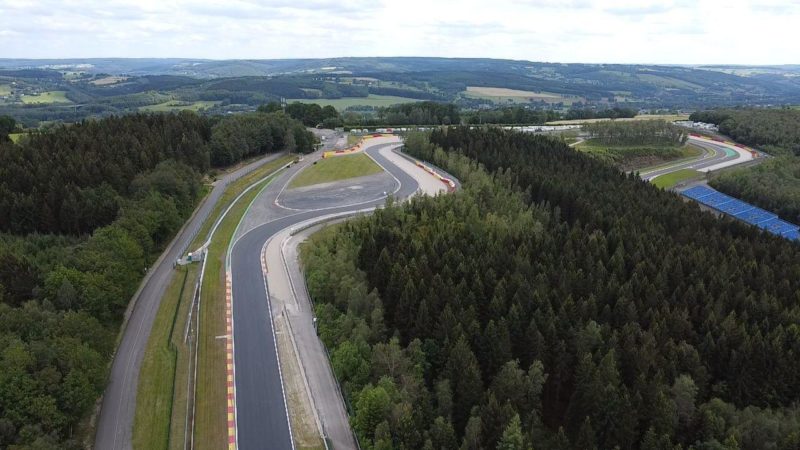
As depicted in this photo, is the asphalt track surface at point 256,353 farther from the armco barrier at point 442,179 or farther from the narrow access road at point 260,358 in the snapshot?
the armco barrier at point 442,179

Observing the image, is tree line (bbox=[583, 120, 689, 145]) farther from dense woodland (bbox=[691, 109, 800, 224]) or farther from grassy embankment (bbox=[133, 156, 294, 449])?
grassy embankment (bbox=[133, 156, 294, 449])

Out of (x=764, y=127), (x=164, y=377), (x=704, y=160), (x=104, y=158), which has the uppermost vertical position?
(x=104, y=158)

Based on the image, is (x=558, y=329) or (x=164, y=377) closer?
(x=558, y=329)

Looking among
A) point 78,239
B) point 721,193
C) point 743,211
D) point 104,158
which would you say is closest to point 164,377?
point 78,239

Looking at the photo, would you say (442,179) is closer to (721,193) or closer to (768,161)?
(721,193)

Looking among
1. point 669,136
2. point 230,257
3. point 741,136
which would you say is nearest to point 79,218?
point 230,257

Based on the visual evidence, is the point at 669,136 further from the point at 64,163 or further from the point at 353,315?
the point at 64,163
